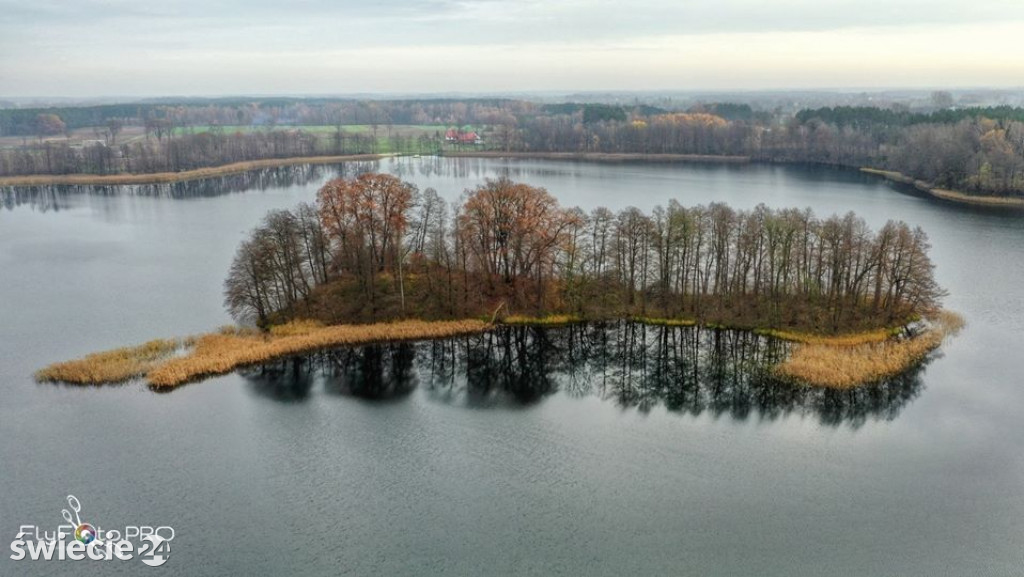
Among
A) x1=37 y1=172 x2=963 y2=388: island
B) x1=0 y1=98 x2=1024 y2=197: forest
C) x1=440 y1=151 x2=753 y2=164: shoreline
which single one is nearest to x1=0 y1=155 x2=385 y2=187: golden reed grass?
x1=0 y1=98 x2=1024 y2=197: forest

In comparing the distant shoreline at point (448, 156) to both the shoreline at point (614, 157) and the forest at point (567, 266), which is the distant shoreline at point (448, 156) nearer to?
the shoreline at point (614, 157)

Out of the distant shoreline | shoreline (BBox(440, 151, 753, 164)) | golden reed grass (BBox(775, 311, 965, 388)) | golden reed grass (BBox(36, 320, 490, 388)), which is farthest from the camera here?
shoreline (BBox(440, 151, 753, 164))

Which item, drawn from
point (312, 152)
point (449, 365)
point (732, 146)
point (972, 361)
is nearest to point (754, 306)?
point (972, 361)

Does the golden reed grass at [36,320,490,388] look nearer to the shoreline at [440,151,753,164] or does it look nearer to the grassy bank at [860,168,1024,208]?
the grassy bank at [860,168,1024,208]

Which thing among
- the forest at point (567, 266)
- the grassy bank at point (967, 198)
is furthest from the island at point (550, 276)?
the grassy bank at point (967, 198)

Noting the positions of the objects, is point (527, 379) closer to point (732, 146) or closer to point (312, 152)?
point (732, 146)

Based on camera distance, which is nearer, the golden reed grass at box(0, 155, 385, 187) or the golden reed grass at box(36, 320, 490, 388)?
the golden reed grass at box(36, 320, 490, 388)
